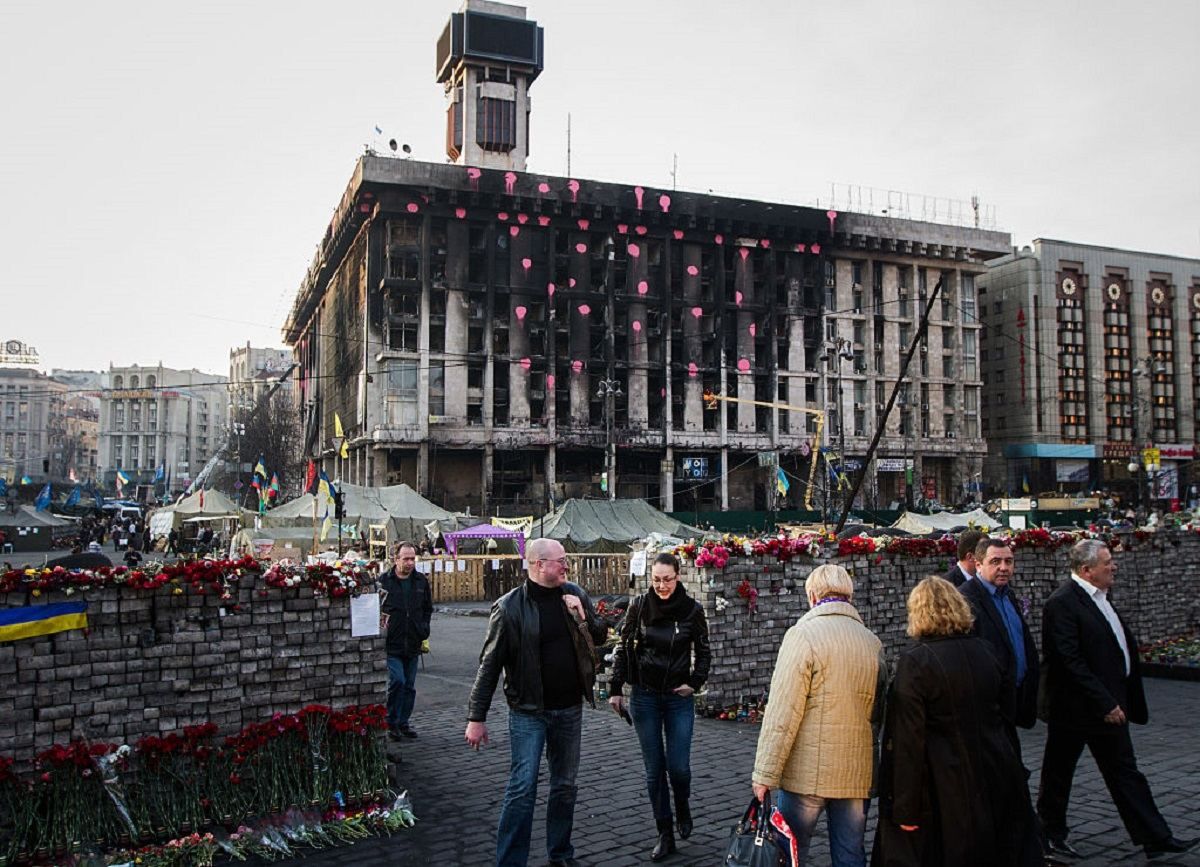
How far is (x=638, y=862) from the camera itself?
6500mm

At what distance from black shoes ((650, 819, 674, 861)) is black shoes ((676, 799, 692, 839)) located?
0.32 m

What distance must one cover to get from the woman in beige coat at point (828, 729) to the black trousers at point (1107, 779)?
8.37ft

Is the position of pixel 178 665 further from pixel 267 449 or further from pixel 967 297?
pixel 967 297

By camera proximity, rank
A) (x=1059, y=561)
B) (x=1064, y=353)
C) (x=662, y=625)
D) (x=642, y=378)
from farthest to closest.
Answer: (x=1064, y=353)
(x=642, y=378)
(x=1059, y=561)
(x=662, y=625)

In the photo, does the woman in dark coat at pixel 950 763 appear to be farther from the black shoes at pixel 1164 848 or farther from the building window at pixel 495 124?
the building window at pixel 495 124

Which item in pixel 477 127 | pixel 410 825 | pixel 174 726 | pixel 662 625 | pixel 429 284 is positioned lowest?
pixel 410 825

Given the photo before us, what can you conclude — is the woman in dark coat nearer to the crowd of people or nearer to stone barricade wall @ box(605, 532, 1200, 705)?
the crowd of people

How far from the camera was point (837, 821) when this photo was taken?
4957 mm

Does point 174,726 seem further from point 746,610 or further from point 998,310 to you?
point 998,310

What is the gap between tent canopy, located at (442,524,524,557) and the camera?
32.3 metres

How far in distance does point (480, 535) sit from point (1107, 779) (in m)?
27.2

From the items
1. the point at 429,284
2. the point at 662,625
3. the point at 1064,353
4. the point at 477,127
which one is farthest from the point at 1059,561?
the point at 1064,353

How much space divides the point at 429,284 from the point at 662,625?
5539 centimetres

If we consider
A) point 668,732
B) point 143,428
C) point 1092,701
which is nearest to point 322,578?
point 668,732
